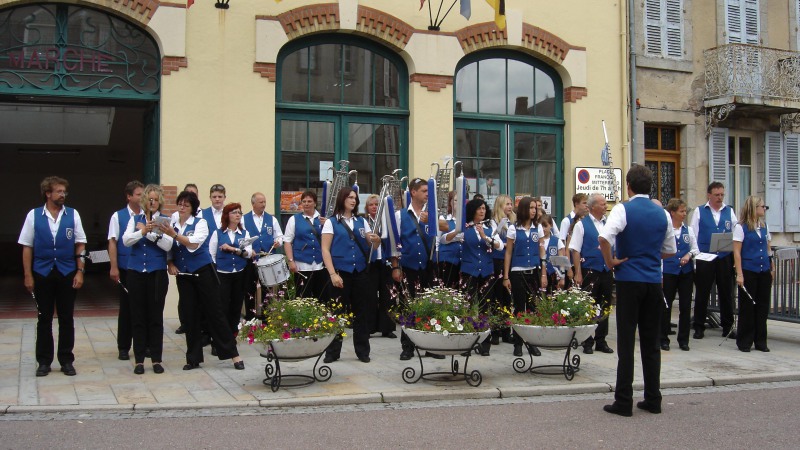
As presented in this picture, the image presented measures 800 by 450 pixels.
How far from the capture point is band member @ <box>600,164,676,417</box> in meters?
6.86

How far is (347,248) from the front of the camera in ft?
28.9

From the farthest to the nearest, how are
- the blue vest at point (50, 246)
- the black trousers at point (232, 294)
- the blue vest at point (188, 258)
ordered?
the black trousers at point (232, 294) → the blue vest at point (188, 258) → the blue vest at point (50, 246)

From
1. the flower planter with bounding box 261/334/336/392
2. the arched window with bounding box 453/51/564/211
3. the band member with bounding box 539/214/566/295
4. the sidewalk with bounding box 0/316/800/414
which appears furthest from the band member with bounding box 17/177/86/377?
the arched window with bounding box 453/51/564/211

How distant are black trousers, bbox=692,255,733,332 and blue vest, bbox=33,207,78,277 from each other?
27.3 ft

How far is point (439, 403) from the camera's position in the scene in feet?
23.9

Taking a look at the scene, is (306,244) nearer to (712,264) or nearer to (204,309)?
(204,309)

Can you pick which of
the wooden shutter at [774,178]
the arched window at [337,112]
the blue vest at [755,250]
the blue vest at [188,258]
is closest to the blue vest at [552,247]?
the blue vest at [755,250]

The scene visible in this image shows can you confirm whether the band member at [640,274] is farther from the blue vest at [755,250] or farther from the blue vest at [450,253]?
the blue vest at [755,250]

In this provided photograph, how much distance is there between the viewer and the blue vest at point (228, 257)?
355 inches

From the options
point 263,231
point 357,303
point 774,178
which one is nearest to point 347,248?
point 357,303

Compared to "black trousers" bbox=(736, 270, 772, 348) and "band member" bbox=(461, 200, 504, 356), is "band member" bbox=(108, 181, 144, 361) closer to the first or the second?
"band member" bbox=(461, 200, 504, 356)

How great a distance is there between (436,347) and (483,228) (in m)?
2.55

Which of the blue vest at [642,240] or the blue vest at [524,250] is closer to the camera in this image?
the blue vest at [642,240]

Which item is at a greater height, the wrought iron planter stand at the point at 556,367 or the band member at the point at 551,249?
the band member at the point at 551,249
